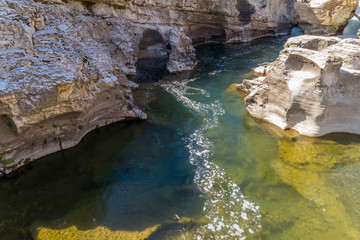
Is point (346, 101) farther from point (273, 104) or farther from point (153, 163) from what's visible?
point (153, 163)

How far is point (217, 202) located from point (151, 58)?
56.6ft

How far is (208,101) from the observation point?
12656 mm

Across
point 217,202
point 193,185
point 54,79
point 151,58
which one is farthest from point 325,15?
point 54,79

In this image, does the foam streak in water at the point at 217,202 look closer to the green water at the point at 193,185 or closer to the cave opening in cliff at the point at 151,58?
the green water at the point at 193,185

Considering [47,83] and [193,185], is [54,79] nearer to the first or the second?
[47,83]

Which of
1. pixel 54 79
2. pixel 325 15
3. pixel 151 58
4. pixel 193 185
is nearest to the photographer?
pixel 193 185

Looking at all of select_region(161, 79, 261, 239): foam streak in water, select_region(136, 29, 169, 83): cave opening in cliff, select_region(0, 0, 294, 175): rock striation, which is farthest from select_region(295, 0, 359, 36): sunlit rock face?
select_region(161, 79, 261, 239): foam streak in water

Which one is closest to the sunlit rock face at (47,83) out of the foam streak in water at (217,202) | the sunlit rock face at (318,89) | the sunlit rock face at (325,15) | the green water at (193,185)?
the green water at (193,185)

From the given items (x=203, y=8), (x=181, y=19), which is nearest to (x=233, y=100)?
(x=181, y=19)

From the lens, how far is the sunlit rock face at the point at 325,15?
29.0 m

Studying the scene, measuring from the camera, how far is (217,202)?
6.55 m

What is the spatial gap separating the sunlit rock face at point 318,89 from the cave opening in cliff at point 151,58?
9.19 metres

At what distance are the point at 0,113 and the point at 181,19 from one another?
770 inches

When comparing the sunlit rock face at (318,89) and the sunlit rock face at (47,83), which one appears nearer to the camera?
the sunlit rock face at (47,83)
